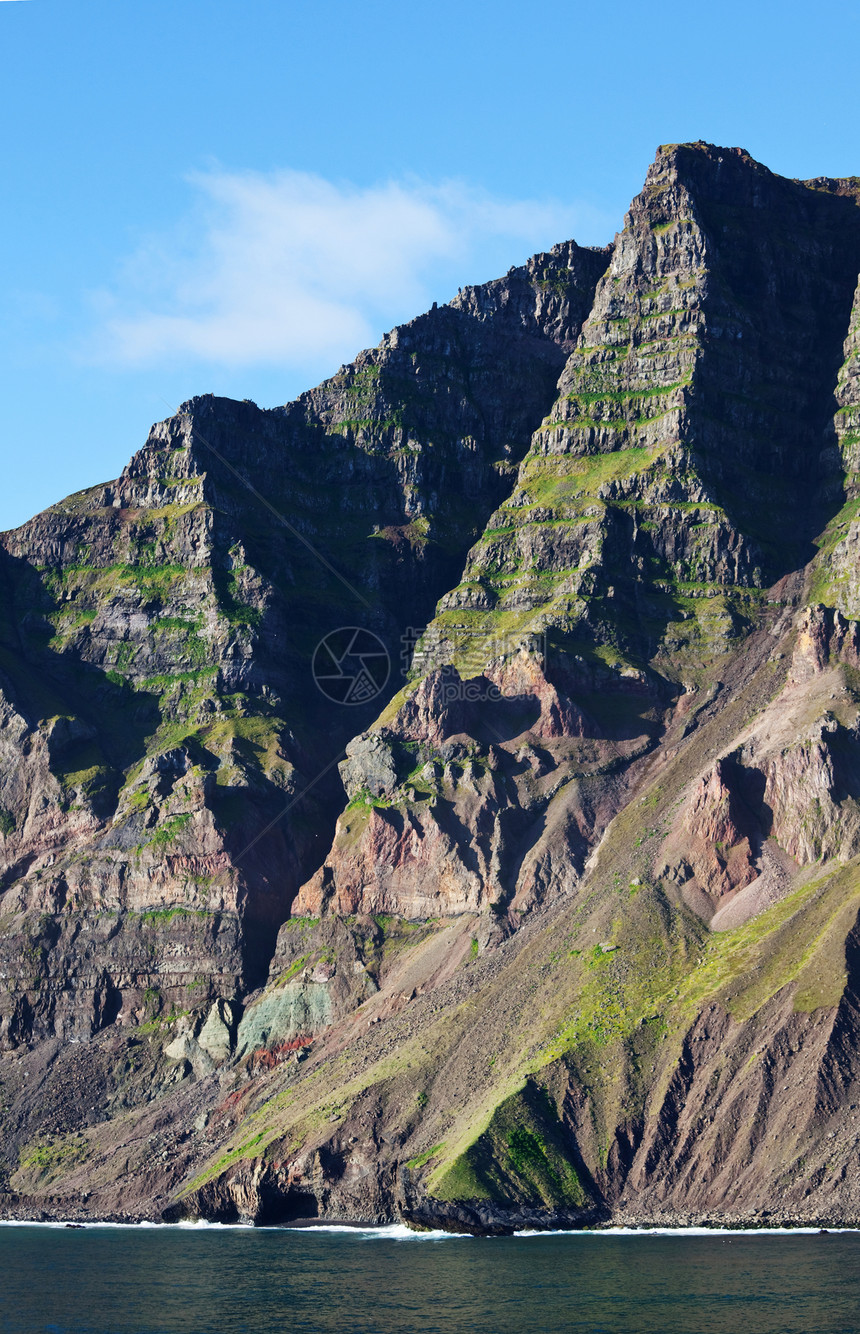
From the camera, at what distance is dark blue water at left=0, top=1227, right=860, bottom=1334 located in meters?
116

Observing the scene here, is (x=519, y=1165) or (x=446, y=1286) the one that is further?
(x=519, y=1165)

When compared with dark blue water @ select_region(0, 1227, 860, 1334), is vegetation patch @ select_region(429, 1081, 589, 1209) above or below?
above

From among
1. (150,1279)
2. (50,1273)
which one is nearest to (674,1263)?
(150,1279)

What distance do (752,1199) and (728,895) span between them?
46066 mm

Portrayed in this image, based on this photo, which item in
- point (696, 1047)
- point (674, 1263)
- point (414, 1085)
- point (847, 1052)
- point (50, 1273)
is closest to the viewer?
point (674, 1263)

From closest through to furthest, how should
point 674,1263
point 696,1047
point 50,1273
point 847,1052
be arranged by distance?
point 674,1263 → point 50,1273 → point 847,1052 → point 696,1047

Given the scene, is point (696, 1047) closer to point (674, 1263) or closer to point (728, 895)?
point (728, 895)

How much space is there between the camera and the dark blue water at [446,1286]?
116 meters

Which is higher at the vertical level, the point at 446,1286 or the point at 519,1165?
the point at 519,1165

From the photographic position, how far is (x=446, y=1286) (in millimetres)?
132500

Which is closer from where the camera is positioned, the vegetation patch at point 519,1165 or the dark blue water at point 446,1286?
the dark blue water at point 446,1286

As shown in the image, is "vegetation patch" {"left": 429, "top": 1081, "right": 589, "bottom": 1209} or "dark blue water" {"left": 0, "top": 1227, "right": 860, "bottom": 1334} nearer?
"dark blue water" {"left": 0, "top": 1227, "right": 860, "bottom": 1334}

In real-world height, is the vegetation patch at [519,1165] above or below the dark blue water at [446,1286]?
above

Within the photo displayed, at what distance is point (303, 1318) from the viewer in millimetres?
122750
